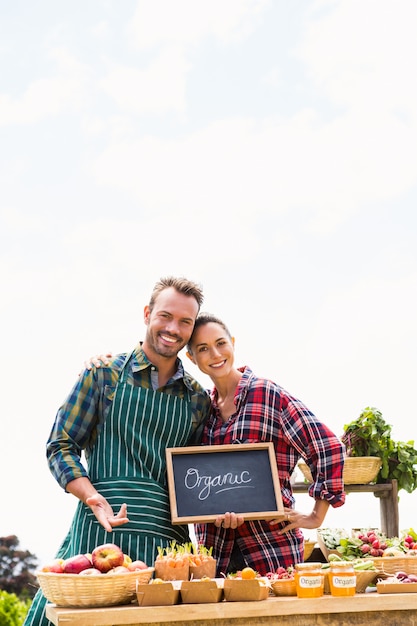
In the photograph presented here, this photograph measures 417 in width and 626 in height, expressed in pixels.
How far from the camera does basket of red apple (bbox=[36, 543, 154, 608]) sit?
2.87 m

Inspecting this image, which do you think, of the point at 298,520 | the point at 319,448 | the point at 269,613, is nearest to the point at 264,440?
the point at 319,448

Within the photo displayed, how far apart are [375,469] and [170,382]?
3.50 m

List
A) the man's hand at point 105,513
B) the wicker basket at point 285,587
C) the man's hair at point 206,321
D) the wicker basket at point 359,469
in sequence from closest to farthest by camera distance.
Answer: the wicker basket at point 285,587 → the man's hand at point 105,513 → the man's hair at point 206,321 → the wicker basket at point 359,469

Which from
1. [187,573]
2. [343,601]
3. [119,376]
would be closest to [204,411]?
[119,376]

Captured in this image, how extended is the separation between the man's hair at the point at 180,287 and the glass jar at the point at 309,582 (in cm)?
160

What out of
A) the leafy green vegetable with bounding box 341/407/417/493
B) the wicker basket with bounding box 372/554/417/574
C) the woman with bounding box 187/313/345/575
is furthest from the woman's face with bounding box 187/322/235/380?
the leafy green vegetable with bounding box 341/407/417/493

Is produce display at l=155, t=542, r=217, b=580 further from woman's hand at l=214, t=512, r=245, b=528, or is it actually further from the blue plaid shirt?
the blue plaid shirt

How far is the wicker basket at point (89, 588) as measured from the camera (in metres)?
2.86

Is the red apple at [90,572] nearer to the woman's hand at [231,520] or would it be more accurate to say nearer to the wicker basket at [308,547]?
the woman's hand at [231,520]

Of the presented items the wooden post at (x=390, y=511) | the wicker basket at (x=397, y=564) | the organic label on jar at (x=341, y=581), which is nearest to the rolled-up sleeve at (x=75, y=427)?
the organic label on jar at (x=341, y=581)

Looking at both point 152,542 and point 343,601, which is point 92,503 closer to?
point 152,542

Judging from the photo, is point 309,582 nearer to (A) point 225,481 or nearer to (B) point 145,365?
(A) point 225,481

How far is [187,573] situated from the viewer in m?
3.09

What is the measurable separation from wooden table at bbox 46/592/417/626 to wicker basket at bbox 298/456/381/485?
376 centimetres
